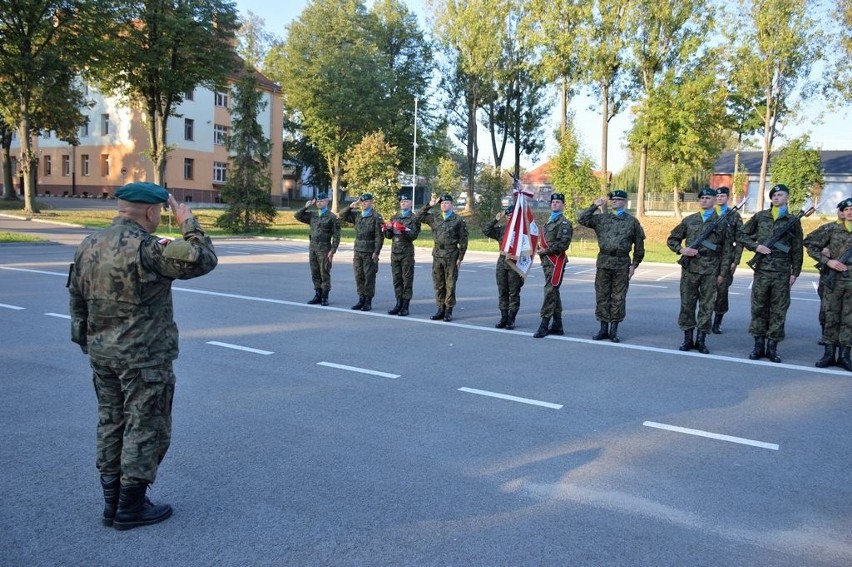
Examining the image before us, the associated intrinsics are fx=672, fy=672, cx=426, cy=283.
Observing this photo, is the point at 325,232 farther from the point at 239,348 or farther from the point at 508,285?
the point at 239,348

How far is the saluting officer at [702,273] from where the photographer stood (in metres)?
8.60

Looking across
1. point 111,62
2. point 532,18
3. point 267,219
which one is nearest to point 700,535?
point 267,219

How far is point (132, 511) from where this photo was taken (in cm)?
364

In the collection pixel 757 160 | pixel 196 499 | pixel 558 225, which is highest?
pixel 757 160

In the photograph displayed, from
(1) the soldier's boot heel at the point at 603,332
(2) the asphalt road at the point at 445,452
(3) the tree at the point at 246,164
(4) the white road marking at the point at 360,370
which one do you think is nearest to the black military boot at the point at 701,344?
(2) the asphalt road at the point at 445,452

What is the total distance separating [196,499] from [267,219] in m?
32.0

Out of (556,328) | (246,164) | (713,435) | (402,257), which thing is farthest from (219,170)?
(713,435)

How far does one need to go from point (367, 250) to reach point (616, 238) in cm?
409

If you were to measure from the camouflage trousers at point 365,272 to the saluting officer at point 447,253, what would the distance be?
3.76ft

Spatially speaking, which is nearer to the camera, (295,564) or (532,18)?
(295,564)

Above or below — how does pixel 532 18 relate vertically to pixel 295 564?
above

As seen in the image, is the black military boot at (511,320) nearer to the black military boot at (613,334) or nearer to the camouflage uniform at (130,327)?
the black military boot at (613,334)

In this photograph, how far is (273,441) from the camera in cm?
496

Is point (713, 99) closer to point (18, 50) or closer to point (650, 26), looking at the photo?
point (650, 26)
